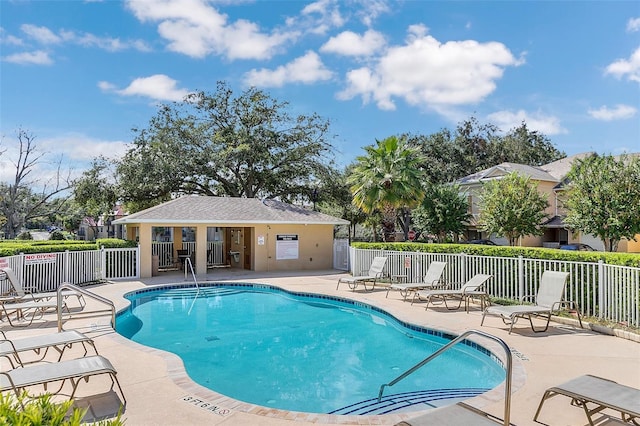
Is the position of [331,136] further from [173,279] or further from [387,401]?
[387,401]

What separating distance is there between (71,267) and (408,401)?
13930 mm

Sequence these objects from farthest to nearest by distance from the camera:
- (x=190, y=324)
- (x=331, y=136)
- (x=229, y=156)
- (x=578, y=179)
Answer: (x=331, y=136) → (x=229, y=156) → (x=578, y=179) → (x=190, y=324)

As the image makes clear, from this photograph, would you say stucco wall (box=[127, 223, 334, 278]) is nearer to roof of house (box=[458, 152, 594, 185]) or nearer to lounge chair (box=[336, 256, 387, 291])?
lounge chair (box=[336, 256, 387, 291])

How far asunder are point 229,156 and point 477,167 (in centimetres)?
2560

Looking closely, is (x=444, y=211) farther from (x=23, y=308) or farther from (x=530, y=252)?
(x=23, y=308)

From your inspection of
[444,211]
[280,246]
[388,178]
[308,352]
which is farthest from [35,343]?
[444,211]

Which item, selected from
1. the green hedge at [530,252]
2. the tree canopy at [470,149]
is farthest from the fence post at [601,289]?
the tree canopy at [470,149]

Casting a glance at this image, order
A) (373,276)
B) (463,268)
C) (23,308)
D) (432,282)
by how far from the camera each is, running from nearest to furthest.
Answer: (23,308) < (432,282) < (463,268) < (373,276)

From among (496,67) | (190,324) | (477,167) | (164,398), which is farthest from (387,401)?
(477,167)

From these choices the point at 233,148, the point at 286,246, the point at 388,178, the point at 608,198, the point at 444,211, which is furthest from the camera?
the point at 233,148

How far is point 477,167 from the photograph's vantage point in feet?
138

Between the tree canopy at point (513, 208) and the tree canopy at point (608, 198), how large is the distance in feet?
10.1

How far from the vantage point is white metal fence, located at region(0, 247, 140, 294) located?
1336 centimetres

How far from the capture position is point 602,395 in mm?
4094
